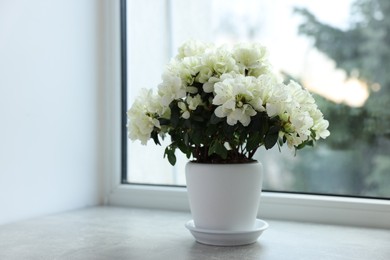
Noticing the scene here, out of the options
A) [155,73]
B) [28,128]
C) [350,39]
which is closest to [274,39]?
[350,39]

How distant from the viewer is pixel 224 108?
3.26 ft

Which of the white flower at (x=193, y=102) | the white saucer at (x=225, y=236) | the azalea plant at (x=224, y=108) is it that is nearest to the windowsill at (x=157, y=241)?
the white saucer at (x=225, y=236)

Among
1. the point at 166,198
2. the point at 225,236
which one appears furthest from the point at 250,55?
the point at 166,198

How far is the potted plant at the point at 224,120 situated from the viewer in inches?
39.4

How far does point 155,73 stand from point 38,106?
488 millimetres

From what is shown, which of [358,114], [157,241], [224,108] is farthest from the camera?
[358,114]

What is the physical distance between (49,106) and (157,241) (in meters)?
0.55

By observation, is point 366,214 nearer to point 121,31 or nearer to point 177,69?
point 177,69

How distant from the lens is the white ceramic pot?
3.49 ft

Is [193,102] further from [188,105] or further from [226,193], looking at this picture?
[226,193]

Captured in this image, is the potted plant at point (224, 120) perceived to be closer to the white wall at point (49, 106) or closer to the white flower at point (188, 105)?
the white flower at point (188, 105)

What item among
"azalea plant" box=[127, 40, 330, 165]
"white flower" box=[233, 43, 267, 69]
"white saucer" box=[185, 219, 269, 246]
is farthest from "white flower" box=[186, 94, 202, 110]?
"white saucer" box=[185, 219, 269, 246]

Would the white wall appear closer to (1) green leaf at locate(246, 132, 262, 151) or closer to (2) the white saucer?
(2) the white saucer

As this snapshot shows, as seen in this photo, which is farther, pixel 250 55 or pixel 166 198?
pixel 166 198
